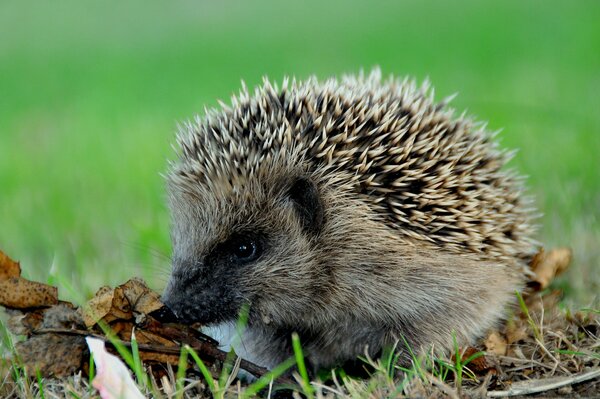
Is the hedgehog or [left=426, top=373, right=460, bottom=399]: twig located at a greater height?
the hedgehog

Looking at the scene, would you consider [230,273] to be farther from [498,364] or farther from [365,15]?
[365,15]

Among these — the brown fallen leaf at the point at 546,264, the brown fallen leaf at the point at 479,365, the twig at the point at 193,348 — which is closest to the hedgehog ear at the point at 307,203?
the twig at the point at 193,348

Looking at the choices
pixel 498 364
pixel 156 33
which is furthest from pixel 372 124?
pixel 156 33

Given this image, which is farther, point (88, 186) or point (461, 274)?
point (88, 186)

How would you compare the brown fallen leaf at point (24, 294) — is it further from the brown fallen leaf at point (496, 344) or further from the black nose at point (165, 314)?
the brown fallen leaf at point (496, 344)

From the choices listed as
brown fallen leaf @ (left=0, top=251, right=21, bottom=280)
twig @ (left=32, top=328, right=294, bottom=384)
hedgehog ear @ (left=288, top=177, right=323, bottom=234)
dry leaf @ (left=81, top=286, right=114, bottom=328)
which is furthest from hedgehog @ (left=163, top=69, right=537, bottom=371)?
brown fallen leaf @ (left=0, top=251, right=21, bottom=280)

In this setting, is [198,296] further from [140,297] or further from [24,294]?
[24,294]

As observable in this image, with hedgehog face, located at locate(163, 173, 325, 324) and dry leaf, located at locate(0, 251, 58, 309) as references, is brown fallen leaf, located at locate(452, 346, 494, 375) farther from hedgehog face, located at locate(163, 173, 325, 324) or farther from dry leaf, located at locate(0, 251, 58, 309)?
dry leaf, located at locate(0, 251, 58, 309)
